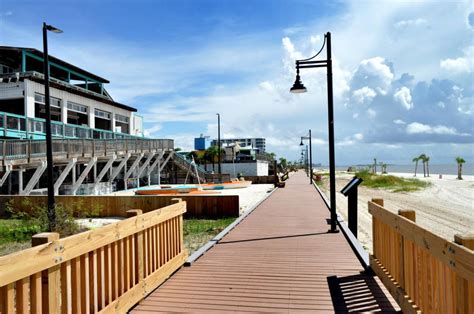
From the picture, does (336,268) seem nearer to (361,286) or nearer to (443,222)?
(361,286)

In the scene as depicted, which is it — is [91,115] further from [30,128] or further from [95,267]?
[95,267]

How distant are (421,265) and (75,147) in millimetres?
23304

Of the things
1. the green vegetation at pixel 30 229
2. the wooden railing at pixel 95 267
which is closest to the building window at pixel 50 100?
the green vegetation at pixel 30 229

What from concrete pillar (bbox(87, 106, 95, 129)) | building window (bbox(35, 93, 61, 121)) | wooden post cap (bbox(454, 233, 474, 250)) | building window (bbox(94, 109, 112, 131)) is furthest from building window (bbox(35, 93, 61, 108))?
wooden post cap (bbox(454, 233, 474, 250))

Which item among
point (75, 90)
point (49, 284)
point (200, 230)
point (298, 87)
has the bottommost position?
point (200, 230)

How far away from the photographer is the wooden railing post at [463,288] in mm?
2539

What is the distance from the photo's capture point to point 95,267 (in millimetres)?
3686

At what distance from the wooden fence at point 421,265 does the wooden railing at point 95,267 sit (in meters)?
3.00

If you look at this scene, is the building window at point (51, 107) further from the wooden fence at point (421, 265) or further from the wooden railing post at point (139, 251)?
the wooden fence at point (421, 265)

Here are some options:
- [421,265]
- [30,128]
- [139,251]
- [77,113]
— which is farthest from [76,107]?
[421,265]

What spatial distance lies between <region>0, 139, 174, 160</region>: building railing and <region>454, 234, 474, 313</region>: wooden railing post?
754 inches

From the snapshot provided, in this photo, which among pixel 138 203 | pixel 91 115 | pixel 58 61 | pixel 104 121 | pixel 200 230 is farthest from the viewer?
pixel 104 121

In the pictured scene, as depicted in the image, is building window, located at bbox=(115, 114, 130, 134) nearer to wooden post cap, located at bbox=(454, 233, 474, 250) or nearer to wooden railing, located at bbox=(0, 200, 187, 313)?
wooden railing, located at bbox=(0, 200, 187, 313)

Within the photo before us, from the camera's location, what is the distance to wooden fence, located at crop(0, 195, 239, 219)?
15.9 metres
